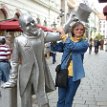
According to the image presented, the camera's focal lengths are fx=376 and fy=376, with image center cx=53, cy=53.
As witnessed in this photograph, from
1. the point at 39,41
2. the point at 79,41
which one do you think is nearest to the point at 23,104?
the point at 39,41

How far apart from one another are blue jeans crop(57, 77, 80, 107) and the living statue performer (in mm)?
585

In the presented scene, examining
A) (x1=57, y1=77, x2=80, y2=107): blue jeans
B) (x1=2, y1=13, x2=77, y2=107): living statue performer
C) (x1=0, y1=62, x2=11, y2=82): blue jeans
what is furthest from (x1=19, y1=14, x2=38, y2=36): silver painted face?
(x1=0, y1=62, x2=11, y2=82): blue jeans

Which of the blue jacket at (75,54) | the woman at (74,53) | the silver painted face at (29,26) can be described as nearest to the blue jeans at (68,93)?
the woman at (74,53)

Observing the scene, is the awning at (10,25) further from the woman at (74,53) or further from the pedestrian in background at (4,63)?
the woman at (74,53)

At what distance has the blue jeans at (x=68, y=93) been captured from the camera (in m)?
5.82

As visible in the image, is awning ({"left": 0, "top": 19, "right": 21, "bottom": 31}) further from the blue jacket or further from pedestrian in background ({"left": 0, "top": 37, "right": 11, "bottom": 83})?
the blue jacket

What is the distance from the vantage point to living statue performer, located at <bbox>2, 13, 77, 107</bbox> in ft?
17.2

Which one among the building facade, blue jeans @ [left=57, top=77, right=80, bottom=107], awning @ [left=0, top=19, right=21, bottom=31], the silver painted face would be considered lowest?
blue jeans @ [left=57, top=77, right=80, bottom=107]

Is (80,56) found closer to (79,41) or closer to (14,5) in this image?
(79,41)

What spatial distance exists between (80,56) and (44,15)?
33.8 meters

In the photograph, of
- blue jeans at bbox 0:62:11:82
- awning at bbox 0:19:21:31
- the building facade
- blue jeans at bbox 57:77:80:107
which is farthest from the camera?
A: the building facade

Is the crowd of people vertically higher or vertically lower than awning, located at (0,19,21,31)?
lower

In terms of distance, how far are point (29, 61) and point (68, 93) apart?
3.25ft

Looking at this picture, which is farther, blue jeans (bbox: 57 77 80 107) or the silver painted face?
blue jeans (bbox: 57 77 80 107)
